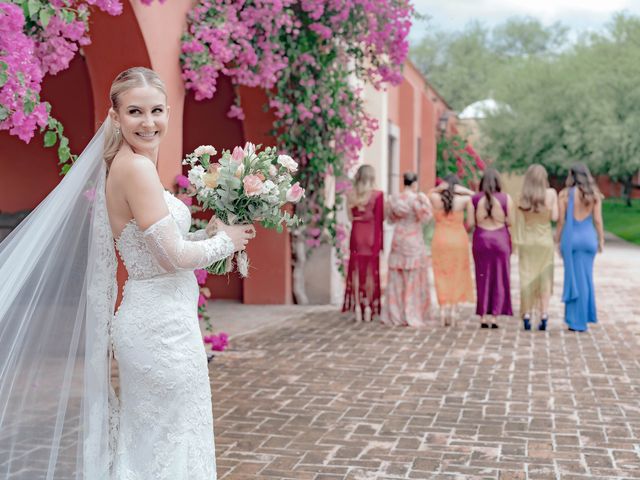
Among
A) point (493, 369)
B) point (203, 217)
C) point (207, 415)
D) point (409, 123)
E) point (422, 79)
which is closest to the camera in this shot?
point (207, 415)

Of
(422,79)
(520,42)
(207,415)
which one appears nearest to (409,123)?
(422,79)

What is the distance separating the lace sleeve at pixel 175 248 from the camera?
3.15 metres

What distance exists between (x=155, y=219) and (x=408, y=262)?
23.7 ft

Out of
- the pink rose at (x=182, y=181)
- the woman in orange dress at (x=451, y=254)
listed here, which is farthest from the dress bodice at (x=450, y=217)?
the pink rose at (x=182, y=181)

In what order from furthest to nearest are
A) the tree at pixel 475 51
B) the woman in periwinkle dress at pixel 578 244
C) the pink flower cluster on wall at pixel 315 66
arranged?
the tree at pixel 475 51 < the woman in periwinkle dress at pixel 578 244 < the pink flower cluster on wall at pixel 315 66

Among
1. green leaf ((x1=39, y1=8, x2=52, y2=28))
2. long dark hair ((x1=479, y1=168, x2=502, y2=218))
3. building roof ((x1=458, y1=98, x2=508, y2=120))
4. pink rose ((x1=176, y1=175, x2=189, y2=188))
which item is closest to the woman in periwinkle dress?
long dark hair ((x1=479, y1=168, x2=502, y2=218))

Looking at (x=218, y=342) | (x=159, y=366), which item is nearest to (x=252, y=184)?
(x=159, y=366)

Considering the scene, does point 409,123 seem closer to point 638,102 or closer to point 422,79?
point 422,79

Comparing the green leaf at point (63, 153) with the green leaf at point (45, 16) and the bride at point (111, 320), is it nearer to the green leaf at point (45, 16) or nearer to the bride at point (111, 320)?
the green leaf at point (45, 16)

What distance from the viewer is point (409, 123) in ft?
71.7

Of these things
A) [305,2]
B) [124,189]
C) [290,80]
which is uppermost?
[305,2]

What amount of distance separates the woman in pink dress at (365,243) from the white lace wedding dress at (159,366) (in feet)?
22.6

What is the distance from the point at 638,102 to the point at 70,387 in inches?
1033

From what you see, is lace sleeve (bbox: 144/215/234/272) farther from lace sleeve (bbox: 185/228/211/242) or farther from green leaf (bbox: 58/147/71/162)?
green leaf (bbox: 58/147/71/162)
